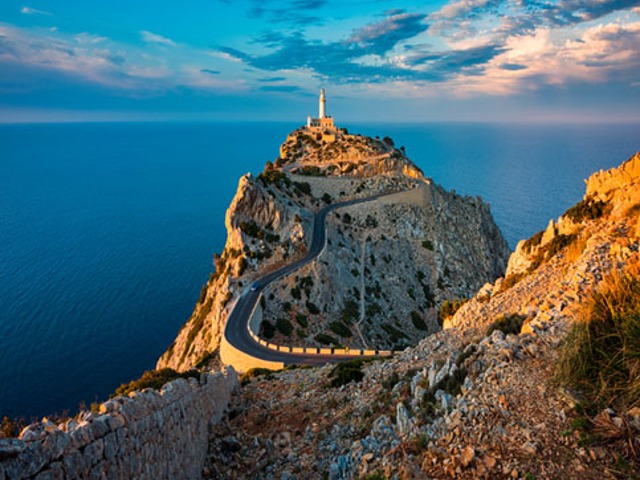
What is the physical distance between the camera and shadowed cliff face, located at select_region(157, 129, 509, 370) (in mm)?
46625

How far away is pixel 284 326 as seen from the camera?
43.0 m

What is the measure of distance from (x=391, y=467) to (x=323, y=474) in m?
3.18

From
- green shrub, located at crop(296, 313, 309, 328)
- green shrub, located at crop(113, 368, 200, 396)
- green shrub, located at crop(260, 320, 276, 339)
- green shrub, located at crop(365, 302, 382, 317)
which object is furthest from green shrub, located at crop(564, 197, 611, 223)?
green shrub, located at crop(365, 302, 382, 317)

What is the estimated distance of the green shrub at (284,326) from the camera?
42.5m

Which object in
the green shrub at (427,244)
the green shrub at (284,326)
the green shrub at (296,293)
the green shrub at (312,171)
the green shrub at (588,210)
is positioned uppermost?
the green shrub at (588,210)

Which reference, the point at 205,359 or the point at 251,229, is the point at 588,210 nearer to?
the point at 205,359

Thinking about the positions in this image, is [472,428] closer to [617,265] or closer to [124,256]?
[617,265]

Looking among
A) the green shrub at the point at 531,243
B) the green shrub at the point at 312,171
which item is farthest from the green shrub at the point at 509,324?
the green shrub at the point at 312,171

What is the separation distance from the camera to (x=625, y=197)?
24.1 metres

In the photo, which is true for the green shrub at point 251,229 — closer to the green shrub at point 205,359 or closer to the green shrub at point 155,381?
the green shrub at point 205,359

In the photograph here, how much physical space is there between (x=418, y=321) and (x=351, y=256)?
12932mm

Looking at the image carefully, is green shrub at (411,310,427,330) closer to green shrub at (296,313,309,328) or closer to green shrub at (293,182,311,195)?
green shrub at (296,313,309,328)

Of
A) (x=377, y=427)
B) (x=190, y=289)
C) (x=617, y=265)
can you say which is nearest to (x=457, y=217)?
(x=190, y=289)

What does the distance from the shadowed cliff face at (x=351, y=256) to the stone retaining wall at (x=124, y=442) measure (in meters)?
26.1
